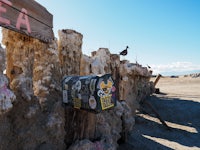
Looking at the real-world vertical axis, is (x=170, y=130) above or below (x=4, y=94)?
below

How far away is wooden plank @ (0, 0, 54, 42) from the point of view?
2.82 metres

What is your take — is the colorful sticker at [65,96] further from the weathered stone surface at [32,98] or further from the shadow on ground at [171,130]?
the shadow on ground at [171,130]

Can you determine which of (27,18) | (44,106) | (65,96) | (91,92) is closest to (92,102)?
(91,92)

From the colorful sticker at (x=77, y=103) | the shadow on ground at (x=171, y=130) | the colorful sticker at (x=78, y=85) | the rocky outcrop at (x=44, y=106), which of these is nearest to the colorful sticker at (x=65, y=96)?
the rocky outcrop at (x=44, y=106)

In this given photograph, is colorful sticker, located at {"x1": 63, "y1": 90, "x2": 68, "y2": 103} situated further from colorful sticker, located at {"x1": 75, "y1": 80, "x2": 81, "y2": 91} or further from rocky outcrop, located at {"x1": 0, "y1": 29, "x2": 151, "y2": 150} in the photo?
colorful sticker, located at {"x1": 75, "y1": 80, "x2": 81, "y2": 91}

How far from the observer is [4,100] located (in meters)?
2.76

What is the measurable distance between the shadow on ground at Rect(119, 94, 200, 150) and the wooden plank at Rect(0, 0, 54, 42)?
4389 millimetres

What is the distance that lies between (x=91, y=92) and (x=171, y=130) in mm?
8165

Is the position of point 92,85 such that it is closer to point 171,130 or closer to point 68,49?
point 68,49

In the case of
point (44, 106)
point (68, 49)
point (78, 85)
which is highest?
point (68, 49)

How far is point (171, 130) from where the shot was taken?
33.2 feet

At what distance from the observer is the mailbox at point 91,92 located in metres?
3.54

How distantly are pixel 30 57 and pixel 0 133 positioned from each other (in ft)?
5.12

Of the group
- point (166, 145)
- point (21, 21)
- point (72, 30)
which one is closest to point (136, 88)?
point (166, 145)
